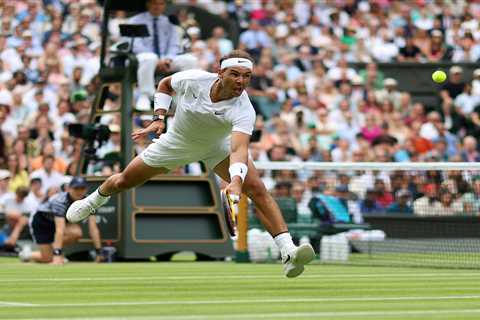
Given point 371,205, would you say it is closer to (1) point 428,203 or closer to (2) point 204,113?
(1) point 428,203

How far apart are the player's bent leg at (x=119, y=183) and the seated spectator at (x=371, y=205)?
8.41m

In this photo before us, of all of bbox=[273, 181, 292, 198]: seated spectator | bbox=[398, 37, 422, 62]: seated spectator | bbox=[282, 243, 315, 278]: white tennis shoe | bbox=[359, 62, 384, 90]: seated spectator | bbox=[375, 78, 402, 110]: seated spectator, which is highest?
bbox=[398, 37, 422, 62]: seated spectator

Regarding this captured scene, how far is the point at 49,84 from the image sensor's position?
81.8ft

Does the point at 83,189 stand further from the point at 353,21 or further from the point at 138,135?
the point at 353,21

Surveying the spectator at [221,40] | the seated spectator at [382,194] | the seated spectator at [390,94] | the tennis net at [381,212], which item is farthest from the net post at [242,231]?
the seated spectator at [390,94]

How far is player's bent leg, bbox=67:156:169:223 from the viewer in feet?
41.2

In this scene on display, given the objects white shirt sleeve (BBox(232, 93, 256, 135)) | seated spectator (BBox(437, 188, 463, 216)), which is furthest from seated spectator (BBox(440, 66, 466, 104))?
white shirt sleeve (BBox(232, 93, 256, 135))

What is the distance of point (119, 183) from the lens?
499 inches

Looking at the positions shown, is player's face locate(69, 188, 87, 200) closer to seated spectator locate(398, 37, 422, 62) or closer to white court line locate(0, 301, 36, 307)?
white court line locate(0, 301, 36, 307)

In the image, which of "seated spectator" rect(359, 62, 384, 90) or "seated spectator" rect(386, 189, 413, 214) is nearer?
"seated spectator" rect(386, 189, 413, 214)

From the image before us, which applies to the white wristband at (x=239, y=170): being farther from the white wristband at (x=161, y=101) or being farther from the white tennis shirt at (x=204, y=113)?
the white wristband at (x=161, y=101)

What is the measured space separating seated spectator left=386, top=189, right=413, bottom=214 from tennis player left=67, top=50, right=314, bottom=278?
838 cm

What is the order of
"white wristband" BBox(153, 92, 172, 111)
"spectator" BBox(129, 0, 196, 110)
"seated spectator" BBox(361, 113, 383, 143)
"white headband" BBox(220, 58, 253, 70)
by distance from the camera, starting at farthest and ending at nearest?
"seated spectator" BBox(361, 113, 383, 143), "spectator" BBox(129, 0, 196, 110), "white wristband" BBox(153, 92, 172, 111), "white headband" BBox(220, 58, 253, 70)

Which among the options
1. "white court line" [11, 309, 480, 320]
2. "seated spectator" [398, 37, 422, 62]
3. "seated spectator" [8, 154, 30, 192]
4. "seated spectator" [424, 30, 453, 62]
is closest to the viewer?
"white court line" [11, 309, 480, 320]
